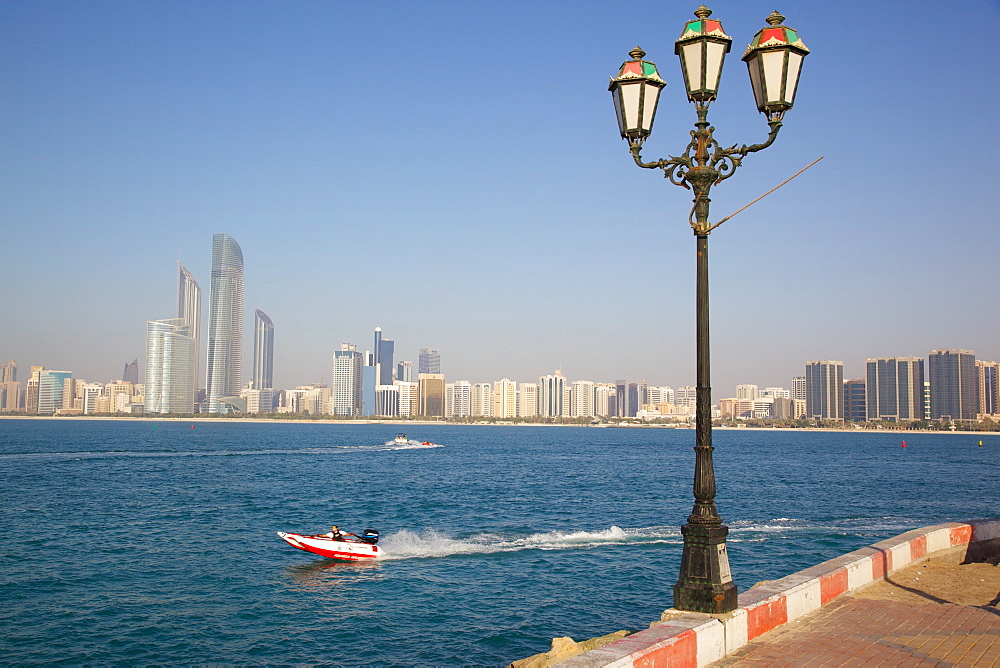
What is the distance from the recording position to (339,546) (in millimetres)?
26438

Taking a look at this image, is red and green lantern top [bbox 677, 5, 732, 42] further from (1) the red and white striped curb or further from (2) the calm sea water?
(2) the calm sea water

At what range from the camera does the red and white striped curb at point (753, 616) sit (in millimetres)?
6336

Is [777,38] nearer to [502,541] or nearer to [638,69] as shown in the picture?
[638,69]

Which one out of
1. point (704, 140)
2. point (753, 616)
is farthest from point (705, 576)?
point (704, 140)

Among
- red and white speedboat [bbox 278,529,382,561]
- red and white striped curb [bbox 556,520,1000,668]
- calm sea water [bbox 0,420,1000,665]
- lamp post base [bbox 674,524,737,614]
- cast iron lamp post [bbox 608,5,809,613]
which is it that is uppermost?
cast iron lamp post [bbox 608,5,809,613]

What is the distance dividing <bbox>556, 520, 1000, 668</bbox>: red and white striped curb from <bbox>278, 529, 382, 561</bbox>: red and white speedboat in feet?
61.8

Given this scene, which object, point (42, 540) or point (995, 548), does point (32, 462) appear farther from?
point (995, 548)

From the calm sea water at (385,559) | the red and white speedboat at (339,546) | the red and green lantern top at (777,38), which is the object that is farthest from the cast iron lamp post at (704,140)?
the red and white speedboat at (339,546)

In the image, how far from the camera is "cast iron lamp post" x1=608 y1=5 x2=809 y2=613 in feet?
24.8

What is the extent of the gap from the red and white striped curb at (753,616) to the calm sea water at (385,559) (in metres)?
7.99

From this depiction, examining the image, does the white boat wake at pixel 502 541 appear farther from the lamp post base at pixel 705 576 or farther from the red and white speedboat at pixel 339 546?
the lamp post base at pixel 705 576

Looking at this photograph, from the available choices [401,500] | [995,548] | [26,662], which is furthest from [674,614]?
[401,500]

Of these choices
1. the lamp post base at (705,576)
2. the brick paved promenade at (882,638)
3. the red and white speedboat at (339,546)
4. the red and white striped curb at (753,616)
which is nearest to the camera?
the red and white striped curb at (753,616)

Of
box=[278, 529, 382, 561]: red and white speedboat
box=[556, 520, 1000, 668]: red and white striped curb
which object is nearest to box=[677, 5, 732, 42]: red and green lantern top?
box=[556, 520, 1000, 668]: red and white striped curb
